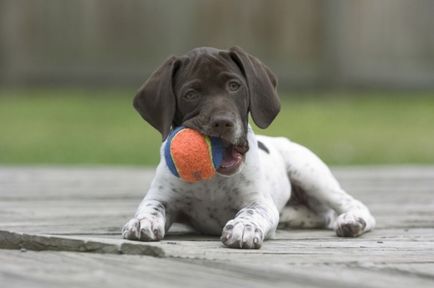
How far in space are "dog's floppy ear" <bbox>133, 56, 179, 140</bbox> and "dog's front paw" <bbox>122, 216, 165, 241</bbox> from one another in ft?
1.50

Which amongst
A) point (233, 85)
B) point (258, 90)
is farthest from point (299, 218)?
point (233, 85)

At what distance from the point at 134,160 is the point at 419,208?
574cm

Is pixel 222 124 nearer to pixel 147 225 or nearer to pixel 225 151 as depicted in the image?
pixel 225 151

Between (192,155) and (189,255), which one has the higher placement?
(192,155)

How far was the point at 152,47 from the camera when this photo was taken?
1998 cm

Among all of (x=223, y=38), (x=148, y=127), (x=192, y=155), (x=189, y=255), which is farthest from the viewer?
(x=223, y=38)

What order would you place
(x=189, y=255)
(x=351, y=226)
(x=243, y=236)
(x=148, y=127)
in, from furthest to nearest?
(x=148, y=127)
(x=351, y=226)
(x=243, y=236)
(x=189, y=255)

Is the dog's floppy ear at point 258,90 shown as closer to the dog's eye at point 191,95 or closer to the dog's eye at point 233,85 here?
the dog's eye at point 233,85

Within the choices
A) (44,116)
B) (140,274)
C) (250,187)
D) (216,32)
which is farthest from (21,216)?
(216,32)

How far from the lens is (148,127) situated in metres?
15.3

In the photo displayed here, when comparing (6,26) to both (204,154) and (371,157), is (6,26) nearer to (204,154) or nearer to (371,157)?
(371,157)

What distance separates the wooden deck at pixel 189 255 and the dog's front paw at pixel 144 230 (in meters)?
0.09

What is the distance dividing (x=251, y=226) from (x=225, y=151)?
44cm

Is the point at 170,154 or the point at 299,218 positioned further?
the point at 299,218
